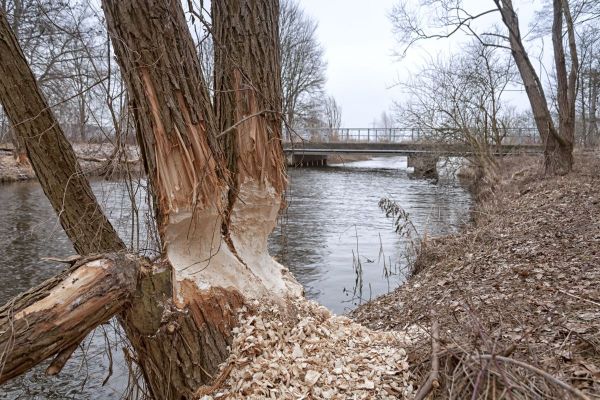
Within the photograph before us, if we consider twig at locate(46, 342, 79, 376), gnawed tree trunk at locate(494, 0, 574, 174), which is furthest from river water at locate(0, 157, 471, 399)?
gnawed tree trunk at locate(494, 0, 574, 174)

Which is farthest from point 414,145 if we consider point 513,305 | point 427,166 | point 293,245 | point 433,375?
point 433,375

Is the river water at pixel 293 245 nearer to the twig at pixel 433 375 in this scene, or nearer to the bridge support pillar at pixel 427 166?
the bridge support pillar at pixel 427 166

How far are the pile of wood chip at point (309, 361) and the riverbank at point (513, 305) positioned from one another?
0.68 ft

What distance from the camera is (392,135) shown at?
1262 inches

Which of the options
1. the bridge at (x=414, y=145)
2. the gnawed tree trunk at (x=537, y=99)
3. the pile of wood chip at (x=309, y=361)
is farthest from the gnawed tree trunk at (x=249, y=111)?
the gnawed tree trunk at (x=537, y=99)

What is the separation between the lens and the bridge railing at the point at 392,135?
19522 mm

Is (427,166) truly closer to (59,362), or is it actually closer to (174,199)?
(174,199)

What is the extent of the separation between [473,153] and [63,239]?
1326 centimetres

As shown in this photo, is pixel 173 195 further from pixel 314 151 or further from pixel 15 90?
pixel 314 151

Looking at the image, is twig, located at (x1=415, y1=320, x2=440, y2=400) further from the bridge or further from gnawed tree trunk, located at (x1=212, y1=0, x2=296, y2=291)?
the bridge

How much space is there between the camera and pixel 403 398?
298 centimetres

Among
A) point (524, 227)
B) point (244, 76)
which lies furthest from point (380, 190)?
point (244, 76)

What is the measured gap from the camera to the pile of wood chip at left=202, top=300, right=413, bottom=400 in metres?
3.07

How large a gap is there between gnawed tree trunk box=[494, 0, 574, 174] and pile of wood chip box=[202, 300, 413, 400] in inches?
429
